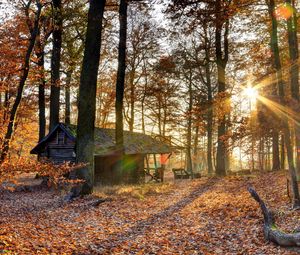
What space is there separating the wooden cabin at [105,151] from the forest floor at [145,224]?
6421 mm

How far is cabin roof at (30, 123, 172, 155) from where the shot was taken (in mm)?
21688

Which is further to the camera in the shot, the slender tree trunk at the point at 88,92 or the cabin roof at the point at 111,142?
the cabin roof at the point at 111,142

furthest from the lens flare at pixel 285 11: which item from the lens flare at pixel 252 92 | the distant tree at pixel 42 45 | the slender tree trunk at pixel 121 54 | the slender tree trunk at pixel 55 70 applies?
the slender tree trunk at pixel 55 70

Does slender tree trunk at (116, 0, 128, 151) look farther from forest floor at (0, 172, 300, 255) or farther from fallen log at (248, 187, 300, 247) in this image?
fallen log at (248, 187, 300, 247)

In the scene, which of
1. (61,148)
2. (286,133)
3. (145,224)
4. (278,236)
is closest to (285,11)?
(286,133)

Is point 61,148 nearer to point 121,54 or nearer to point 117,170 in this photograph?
point 117,170

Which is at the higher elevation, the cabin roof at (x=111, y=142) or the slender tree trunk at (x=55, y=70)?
the slender tree trunk at (x=55, y=70)

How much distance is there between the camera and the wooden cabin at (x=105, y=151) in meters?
21.9

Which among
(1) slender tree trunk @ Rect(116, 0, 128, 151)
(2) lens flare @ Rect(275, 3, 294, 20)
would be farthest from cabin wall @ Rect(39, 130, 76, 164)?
(2) lens flare @ Rect(275, 3, 294, 20)

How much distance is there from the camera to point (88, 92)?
555 inches

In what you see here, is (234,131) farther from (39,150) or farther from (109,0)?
(39,150)

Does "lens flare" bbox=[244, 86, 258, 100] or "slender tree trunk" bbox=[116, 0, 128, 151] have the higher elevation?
"slender tree trunk" bbox=[116, 0, 128, 151]

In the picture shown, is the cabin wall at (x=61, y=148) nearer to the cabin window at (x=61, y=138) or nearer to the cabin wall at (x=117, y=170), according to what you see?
the cabin window at (x=61, y=138)

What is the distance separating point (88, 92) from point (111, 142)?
31.8ft
